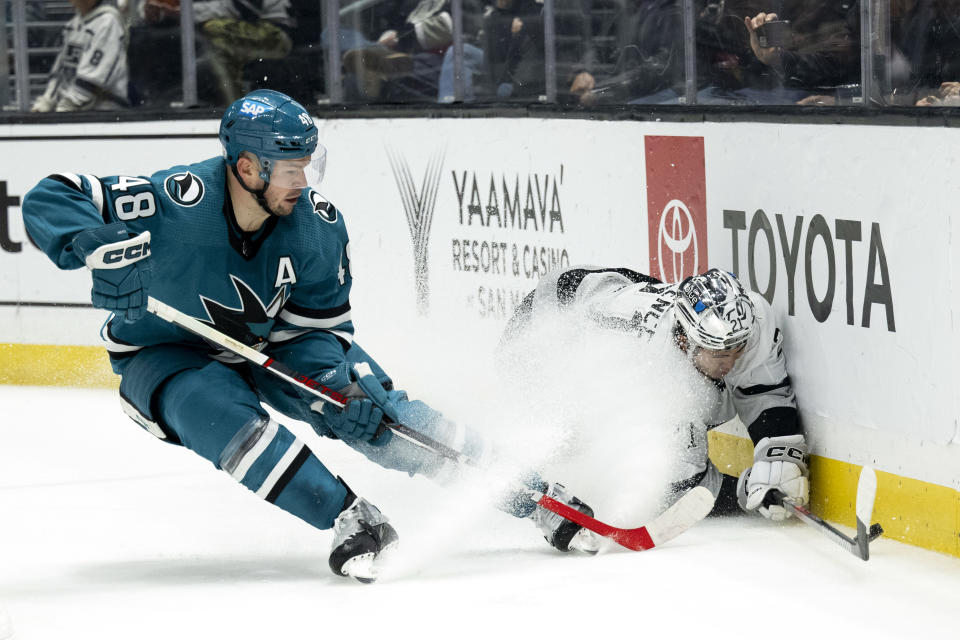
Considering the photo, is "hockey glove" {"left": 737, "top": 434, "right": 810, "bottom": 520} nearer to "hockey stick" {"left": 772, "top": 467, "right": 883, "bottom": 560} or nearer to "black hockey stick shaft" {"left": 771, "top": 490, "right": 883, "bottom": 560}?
"black hockey stick shaft" {"left": 771, "top": 490, "right": 883, "bottom": 560}

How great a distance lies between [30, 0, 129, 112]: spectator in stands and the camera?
21.0 ft

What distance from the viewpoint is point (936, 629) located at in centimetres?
286

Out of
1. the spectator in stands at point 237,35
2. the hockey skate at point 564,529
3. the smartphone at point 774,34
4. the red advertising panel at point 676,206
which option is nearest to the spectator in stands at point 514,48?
the red advertising panel at point 676,206

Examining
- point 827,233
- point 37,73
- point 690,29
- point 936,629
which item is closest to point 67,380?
point 37,73

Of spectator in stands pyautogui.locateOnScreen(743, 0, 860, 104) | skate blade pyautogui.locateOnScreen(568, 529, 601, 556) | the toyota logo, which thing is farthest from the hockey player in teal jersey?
spectator in stands pyautogui.locateOnScreen(743, 0, 860, 104)

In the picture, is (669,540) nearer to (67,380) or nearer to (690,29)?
(690,29)

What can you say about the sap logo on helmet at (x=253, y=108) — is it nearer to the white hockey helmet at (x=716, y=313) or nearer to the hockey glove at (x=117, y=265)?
the hockey glove at (x=117, y=265)

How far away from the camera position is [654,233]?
178 inches

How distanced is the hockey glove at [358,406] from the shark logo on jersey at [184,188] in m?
0.53

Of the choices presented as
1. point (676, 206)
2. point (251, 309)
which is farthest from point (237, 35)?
point (251, 309)

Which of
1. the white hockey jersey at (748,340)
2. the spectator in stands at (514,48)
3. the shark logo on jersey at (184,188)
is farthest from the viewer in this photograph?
the spectator in stands at (514,48)

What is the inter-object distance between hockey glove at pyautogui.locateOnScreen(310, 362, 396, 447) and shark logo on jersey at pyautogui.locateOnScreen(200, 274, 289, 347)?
20 cm

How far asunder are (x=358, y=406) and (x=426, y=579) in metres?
0.42

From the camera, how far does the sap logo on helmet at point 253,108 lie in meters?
3.41
